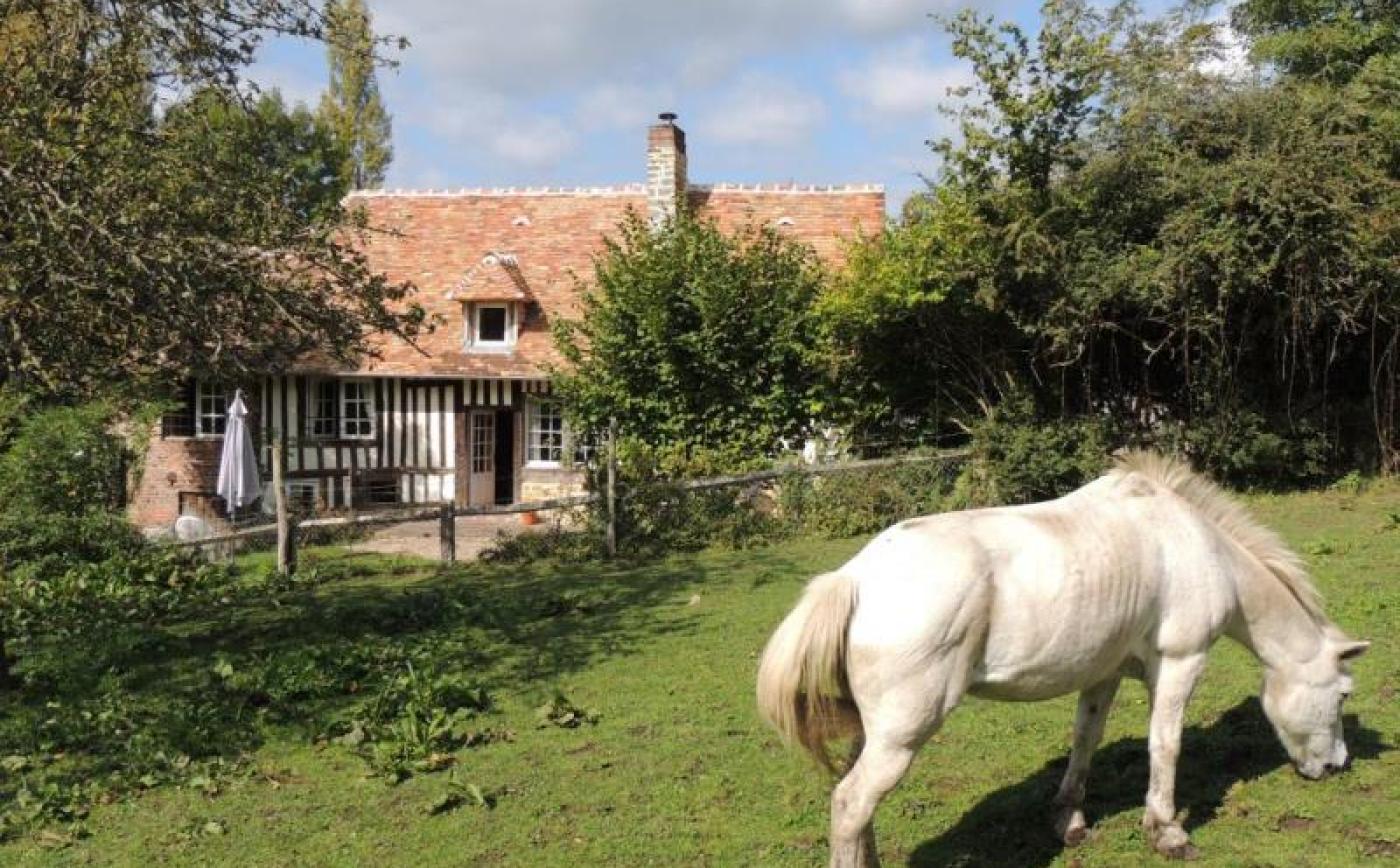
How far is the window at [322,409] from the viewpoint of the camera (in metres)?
22.0

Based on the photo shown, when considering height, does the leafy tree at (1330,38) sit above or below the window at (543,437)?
above

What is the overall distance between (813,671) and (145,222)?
21.8ft

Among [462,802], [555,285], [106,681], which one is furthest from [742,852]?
[555,285]

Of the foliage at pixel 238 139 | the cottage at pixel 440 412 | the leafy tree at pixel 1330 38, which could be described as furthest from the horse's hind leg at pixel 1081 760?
the cottage at pixel 440 412

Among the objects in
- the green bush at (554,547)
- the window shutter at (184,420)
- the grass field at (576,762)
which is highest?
the window shutter at (184,420)

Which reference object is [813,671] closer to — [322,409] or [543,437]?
[543,437]

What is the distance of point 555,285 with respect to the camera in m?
22.7

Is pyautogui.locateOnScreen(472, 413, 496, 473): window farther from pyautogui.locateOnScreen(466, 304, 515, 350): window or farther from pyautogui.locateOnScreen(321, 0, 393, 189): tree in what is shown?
pyautogui.locateOnScreen(321, 0, 393, 189): tree

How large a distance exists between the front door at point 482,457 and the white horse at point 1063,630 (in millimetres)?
17693

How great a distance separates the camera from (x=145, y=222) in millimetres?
8602

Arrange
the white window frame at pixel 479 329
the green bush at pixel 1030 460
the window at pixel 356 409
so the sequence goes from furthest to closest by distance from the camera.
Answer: the window at pixel 356 409 → the white window frame at pixel 479 329 → the green bush at pixel 1030 460

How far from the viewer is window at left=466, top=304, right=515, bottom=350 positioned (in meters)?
21.8

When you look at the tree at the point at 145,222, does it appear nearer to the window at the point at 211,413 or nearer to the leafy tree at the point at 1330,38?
the window at the point at 211,413

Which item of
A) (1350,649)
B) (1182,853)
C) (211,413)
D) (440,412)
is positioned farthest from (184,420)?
(1350,649)
